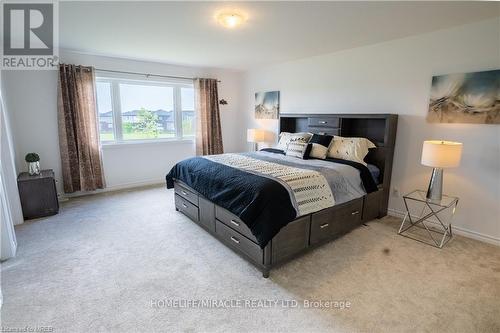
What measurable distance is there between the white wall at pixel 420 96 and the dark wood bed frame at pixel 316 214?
0.20 meters

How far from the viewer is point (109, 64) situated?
4.21 m

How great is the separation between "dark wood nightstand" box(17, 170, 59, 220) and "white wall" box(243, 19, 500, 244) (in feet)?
13.3

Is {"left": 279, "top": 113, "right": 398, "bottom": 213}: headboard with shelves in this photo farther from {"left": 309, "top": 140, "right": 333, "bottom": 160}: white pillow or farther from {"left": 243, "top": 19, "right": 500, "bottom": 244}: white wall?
{"left": 309, "top": 140, "right": 333, "bottom": 160}: white pillow

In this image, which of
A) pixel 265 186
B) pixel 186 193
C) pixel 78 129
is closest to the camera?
pixel 265 186

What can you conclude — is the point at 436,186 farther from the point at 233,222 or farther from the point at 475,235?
the point at 233,222

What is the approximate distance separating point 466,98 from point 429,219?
1.46m

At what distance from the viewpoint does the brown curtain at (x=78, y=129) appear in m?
3.84

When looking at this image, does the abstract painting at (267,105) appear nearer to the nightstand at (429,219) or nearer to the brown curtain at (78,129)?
the nightstand at (429,219)

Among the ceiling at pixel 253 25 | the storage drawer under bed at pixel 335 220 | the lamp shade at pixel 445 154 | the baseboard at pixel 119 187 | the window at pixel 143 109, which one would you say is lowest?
the baseboard at pixel 119 187

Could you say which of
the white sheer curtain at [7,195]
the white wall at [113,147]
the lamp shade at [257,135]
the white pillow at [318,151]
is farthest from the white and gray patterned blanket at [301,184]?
the white wall at [113,147]

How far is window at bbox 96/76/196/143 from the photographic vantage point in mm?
4391

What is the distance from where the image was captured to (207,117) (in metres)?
5.30

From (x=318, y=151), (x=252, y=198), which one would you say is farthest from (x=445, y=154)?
(x=252, y=198)

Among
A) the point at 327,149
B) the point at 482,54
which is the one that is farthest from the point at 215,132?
the point at 482,54
